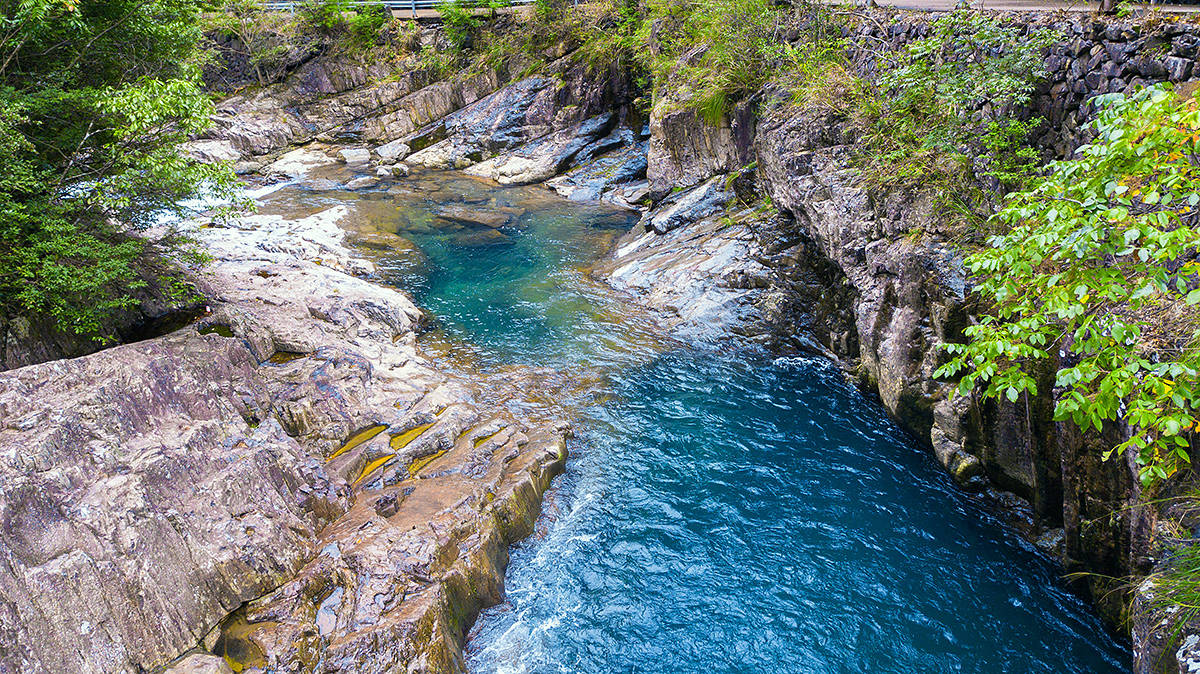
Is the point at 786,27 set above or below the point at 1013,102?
above

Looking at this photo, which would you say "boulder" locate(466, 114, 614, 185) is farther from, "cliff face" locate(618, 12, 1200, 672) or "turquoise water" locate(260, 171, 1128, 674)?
"turquoise water" locate(260, 171, 1128, 674)

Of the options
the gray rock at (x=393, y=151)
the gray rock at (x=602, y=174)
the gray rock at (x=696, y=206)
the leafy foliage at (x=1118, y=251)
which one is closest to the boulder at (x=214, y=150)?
the gray rock at (x=393, y=151)

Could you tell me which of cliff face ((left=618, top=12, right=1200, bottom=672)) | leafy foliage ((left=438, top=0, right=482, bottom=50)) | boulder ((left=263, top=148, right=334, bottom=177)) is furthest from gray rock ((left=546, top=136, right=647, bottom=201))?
leafy foliage ((left=438, top=0, right=482, bottom=50))

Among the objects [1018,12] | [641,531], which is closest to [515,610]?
[641,531]

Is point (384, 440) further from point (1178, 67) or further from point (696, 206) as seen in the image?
point (696, 206)

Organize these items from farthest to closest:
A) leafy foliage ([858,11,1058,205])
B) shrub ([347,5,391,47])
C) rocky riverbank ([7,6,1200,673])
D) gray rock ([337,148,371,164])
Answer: shrub ([347,5,391,47]), gray rock ([337,148,371,164]), leafy foliage ([858,11,1058,205]), rocky riverbank ([7,6,1200,673])

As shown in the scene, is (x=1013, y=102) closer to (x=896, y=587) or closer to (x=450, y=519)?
(x=896, y=587)
